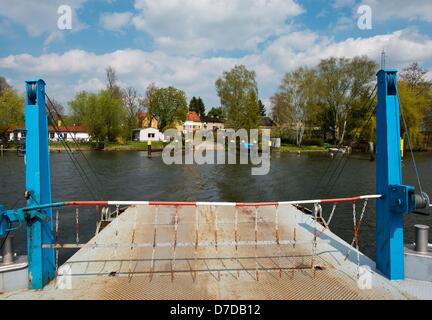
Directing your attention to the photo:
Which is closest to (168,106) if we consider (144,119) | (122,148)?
(144,119)

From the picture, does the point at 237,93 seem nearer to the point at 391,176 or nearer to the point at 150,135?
the point at 150,135

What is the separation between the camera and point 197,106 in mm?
148250

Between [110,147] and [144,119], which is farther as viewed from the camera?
[144,119]

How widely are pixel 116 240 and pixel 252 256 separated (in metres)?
3.62

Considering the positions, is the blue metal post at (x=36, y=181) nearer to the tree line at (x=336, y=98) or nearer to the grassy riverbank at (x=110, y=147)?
→ the tree line at (x=336, y=98)

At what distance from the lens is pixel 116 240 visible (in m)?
8.80

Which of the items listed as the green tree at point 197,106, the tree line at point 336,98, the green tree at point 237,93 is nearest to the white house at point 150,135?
the green tree at point 237,93

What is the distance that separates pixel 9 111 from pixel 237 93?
46.6 meters

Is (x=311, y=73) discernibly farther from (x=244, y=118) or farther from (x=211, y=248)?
(x=211, y=248)

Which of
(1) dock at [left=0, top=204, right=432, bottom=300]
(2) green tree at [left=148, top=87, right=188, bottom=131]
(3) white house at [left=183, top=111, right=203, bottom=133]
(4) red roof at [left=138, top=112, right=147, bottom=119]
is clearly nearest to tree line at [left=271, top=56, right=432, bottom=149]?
(2) green tree at [left=148, top=87, right=188, bottom=131]

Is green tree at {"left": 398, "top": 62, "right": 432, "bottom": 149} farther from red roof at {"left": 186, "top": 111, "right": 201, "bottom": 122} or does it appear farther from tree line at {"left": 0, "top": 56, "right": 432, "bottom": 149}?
red roof at {"left": 186, "top": 111, "right": 201, "bottom": 122}

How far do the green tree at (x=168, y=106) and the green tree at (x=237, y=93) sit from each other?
23.7 meters

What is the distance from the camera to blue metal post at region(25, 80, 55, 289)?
18.7ft
